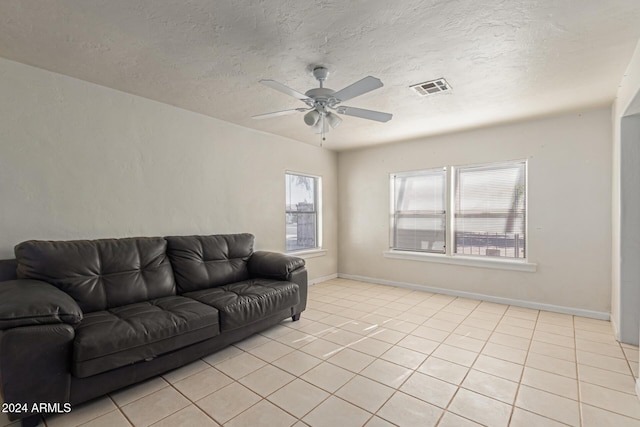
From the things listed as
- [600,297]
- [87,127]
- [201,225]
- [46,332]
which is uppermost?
[87,127]

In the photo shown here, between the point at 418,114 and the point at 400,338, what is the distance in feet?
8.32

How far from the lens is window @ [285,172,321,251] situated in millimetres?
4941

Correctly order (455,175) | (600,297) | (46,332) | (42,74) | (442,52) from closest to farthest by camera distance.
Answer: (46,332) < (442,52) < (42,74) < (600,297) < (455,175)

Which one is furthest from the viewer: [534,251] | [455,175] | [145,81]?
[455,175]

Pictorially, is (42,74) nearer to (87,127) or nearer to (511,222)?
(87,127)

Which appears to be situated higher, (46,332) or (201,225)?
(201,225)

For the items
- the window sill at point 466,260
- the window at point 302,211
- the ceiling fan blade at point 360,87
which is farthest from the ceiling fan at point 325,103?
the window sill at point 466,260

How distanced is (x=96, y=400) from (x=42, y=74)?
8.59 feet

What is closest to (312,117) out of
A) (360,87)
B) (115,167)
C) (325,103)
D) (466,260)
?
(325,103)

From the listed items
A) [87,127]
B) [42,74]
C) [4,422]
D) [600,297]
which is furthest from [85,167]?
[600,297]

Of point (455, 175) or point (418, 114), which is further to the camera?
point (455, 175)

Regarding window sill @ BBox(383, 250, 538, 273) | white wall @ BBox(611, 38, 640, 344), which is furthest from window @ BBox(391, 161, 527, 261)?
white wall @ BBox(611, 38, 640, 344)

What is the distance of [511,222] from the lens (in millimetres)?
4074

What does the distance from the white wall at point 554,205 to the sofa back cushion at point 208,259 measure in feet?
9.28
